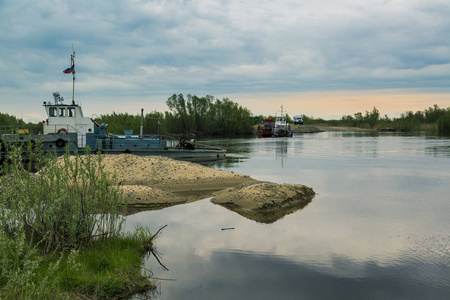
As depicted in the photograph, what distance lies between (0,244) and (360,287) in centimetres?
626

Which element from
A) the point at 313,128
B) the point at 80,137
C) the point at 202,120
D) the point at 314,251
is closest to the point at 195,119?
the point at 202,120

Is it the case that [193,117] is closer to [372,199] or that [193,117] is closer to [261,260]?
[372,199]

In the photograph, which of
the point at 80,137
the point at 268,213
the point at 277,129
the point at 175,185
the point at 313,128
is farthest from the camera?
the point at 313,128

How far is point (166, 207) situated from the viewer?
14.9 meters

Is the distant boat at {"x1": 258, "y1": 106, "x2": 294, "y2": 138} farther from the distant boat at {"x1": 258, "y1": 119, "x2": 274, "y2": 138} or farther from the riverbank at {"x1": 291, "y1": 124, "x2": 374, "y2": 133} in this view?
the riverbank at {"x1": 291, "y1": 124, "x2": 374, "y2": 133}

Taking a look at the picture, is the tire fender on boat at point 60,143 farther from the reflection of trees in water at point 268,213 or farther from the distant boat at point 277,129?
the distant boat at point 277,129

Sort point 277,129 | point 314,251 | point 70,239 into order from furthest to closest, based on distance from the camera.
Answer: point 277,129 < point 314,251 < point 70,239

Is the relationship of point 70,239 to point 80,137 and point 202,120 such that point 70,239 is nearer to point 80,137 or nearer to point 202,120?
point 80,137

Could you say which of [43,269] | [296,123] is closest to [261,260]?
[43,269]

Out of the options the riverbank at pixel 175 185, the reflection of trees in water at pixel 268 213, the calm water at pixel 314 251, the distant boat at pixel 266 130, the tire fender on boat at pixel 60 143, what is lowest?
the calm water at pixel 314 251

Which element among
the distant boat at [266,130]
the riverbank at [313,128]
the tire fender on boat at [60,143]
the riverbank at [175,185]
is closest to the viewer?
the riverbank at [175,185]

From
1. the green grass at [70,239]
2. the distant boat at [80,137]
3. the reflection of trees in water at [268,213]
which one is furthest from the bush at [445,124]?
the green grass at [70,239]

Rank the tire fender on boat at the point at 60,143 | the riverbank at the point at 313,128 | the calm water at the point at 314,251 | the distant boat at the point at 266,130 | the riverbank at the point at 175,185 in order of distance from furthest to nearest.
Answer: the riverbank at the point at 313,128
the distant boat at the point at 266,130
the tire fender on boat at the point at 60,143
the riverbank at the point at 175,185
the calm water at the point at 314,251

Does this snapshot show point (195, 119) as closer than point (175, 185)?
No
